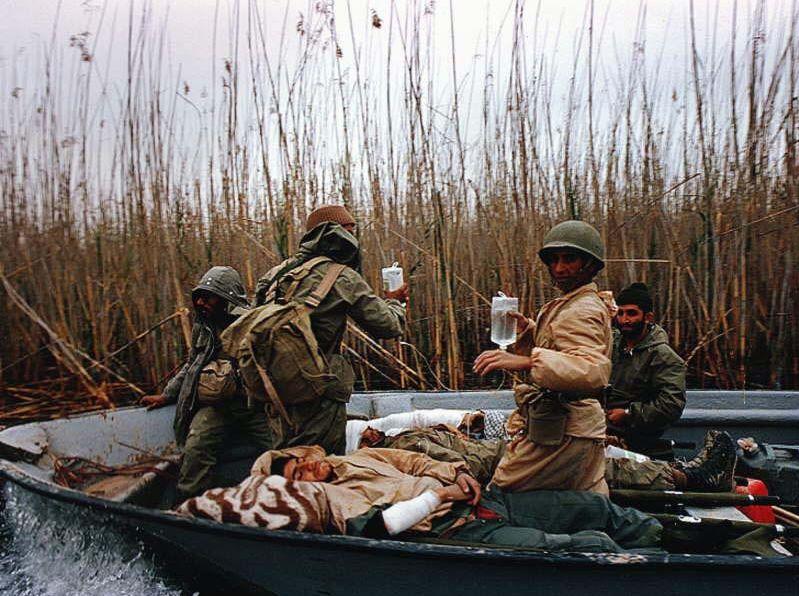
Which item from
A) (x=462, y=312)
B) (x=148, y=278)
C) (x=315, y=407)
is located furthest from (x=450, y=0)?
(x=315, y=407)

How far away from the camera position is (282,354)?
8.46 feet

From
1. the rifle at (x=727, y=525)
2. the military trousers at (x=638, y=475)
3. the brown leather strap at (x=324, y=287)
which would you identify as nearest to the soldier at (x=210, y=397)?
the brown leather strap at (x=324, y=287)

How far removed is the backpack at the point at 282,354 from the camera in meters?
2.58

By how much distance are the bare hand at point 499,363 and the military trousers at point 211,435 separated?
5.21ft

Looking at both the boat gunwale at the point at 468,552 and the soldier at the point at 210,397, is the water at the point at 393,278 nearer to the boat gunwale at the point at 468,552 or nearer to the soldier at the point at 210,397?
the soldier at the point at 210,397

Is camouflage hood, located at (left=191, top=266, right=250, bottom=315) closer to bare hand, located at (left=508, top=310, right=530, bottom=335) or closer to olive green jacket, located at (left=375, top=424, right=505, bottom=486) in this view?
olive green jacket, located at (left=375, top=424, right=505, bottom=486)

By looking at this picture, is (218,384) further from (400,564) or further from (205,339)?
(400,564)

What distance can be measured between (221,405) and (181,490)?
394 mm

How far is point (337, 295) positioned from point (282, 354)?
0.34m

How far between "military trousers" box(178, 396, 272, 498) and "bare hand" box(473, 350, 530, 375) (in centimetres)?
159

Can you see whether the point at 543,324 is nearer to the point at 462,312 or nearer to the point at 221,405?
the point at 221,405

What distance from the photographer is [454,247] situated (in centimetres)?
423

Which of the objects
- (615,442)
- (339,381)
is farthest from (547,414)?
(615,442)

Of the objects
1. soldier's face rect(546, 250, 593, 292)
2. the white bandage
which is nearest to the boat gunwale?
the white bandage
